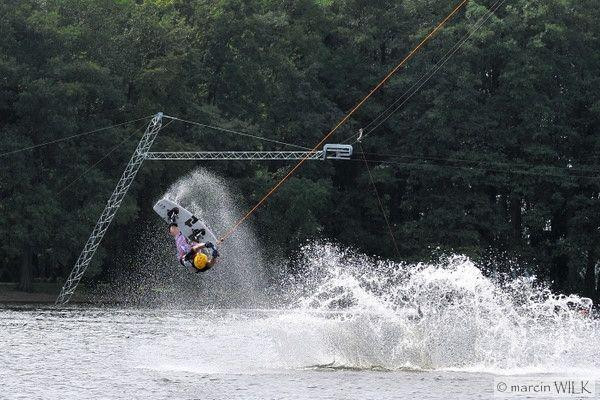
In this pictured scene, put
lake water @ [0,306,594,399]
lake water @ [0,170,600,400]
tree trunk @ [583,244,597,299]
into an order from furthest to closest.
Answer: tree trunk @ [583,244,597,299] < lake water @ [0,170,600,400] < lake water @ [0,306,594,399]

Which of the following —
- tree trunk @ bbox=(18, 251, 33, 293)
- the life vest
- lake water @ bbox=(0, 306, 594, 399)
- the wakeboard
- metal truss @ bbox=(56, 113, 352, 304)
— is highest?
metal truss @ bbox=(56, 113, 352, 304)

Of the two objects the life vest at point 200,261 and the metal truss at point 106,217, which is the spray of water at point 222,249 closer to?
the metal truss at point 106,217

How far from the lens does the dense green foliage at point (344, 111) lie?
62781 millimetres

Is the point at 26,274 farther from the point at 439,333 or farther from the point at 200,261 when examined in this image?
the point at 439,333

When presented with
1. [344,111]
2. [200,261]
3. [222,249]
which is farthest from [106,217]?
[200,261]

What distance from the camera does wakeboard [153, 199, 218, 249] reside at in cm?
3238

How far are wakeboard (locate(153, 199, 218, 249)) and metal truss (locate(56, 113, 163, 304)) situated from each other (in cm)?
2673

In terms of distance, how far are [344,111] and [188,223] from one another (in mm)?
42128

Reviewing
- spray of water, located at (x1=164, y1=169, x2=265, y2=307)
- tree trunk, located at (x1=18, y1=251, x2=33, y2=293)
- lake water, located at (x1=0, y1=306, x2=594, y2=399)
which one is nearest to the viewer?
lake water, located at (x1=0, y1=306, x2=594, y2=399)

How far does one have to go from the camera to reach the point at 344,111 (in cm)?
7400

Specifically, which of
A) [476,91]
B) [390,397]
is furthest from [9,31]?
[390,397]

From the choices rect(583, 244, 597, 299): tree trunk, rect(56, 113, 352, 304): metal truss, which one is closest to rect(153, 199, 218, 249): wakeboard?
rect(56, 113, 352, 304): metal truss

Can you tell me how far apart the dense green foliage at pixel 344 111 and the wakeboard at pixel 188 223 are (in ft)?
96.1

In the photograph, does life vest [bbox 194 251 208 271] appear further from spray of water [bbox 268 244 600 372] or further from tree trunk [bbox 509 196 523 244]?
tree trunk [bbox 509 196 523 244]
